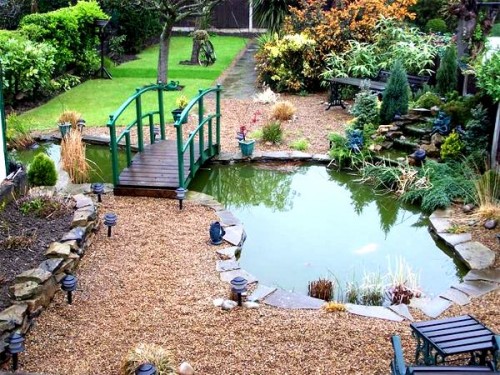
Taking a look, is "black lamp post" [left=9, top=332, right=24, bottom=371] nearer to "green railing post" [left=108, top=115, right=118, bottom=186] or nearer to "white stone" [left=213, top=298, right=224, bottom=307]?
"white stone" [left=213, top=298, right=224, bottom=307]

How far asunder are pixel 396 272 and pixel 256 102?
723 cm

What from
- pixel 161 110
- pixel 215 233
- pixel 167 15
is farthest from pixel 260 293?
pixel 167 15

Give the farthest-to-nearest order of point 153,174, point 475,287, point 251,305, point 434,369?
point 153,174, point 475,287, point 251,305, point 434,369

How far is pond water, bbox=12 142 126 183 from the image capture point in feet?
28.5

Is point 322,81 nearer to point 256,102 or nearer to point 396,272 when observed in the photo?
point 256,102

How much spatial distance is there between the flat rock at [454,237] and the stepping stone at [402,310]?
1.58 metres

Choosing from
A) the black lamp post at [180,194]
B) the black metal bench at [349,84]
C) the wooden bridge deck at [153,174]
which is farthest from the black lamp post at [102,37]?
the black lamp post at [180,194]

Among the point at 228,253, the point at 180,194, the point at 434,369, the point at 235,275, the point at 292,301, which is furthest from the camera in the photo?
the point at 180,194

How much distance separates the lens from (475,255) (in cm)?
604

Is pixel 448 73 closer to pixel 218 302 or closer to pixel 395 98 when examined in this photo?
pixel 395 98

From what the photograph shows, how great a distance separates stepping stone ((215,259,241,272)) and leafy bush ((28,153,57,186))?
2683mm

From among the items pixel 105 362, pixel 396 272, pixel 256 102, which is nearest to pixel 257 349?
pixel 105 362

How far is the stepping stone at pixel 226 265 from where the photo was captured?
5723mm

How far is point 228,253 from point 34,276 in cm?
188
